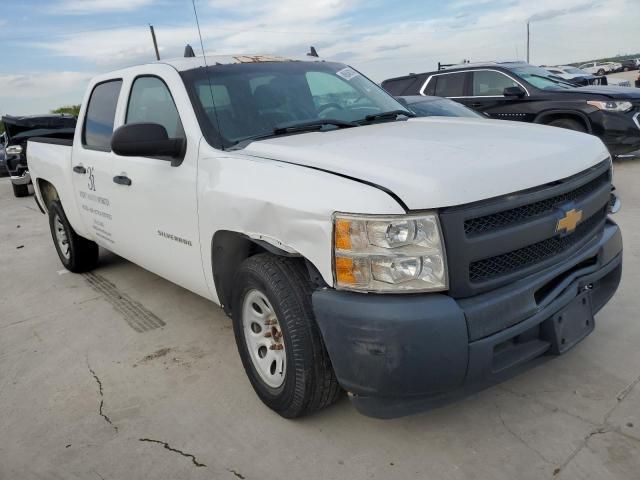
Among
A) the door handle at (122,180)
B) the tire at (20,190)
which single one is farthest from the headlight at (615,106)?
the tire at (20,190)

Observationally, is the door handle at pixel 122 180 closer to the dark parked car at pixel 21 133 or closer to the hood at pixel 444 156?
the hood at pixel 444 156

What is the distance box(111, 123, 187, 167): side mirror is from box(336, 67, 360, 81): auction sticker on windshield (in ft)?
4.54

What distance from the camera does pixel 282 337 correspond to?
8.66 feet

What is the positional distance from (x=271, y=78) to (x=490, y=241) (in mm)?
1936

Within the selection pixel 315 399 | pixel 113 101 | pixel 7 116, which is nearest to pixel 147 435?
pixel 315 399

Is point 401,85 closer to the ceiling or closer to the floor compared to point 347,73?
closer to the floor

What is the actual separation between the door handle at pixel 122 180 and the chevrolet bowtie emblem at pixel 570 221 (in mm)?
2663

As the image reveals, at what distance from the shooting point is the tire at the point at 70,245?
548cm

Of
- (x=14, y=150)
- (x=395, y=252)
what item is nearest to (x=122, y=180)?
(x=395, y=252)

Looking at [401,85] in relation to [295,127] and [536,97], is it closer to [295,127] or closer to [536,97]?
[536,97]

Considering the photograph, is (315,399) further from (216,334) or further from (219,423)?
(216,334)

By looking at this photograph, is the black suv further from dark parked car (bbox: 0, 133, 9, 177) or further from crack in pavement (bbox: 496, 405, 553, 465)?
dark parked car (bbox: 0, 133, 9, 177)

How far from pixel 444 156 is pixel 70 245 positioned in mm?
4363

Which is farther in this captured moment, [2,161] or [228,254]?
[2,161]
